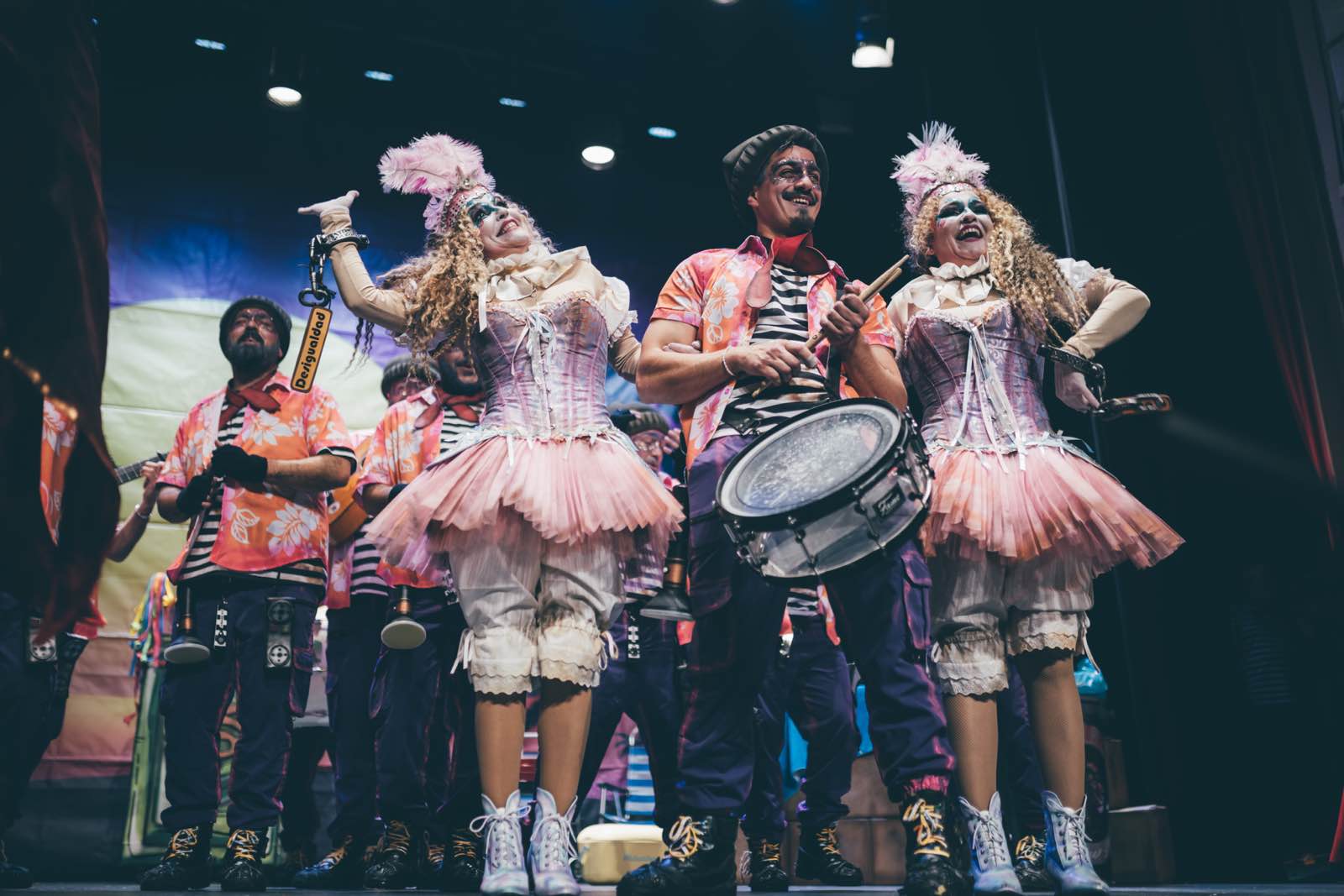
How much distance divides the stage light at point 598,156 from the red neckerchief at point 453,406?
257cm

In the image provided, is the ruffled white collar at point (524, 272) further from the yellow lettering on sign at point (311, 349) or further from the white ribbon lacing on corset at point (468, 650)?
the white ribbon lacing on corset at point (468, 650)

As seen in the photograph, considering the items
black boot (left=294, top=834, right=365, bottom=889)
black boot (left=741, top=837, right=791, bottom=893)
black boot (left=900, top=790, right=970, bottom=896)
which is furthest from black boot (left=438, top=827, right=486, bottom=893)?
black boot (left=900, top=790, right=970, bottom=896)

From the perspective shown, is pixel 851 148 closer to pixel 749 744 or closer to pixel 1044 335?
pixel 1044 335

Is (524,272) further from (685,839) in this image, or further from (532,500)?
(685,839)

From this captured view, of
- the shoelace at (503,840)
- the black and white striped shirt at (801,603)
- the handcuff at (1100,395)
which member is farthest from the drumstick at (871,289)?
the black and white striped shirt at (801,603)

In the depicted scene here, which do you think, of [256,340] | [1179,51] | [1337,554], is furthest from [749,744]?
[1179,51]

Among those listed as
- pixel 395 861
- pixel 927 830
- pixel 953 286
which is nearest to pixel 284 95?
pixel 395 861

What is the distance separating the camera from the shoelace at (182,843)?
125 inches

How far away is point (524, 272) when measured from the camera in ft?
9.62

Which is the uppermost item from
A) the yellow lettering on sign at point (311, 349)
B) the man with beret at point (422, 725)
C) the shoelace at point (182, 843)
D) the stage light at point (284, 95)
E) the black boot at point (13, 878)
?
the stage light at point (284, 95)

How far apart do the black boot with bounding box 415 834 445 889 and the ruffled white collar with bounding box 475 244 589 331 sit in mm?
1937

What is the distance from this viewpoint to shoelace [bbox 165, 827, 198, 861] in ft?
10.4


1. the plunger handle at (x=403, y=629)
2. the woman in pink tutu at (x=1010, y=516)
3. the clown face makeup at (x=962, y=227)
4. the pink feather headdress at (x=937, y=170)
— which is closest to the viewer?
the woman in pink tutu at (x=1010, y=516)

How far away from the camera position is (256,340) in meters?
3.89
